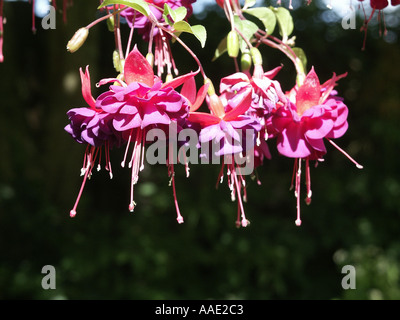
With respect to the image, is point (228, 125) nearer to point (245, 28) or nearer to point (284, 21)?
point (245, 28)

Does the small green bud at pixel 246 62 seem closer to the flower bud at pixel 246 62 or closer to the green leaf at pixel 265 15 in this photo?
the flower bud at pixel 246 62

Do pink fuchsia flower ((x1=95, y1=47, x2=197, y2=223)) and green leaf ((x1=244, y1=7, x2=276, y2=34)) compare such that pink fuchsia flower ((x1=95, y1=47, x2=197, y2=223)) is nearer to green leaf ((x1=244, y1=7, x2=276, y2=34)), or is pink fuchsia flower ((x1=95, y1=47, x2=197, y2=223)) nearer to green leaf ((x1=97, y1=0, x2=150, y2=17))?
green leaf ((x1=97, y1=0, x2=150, y2=17))

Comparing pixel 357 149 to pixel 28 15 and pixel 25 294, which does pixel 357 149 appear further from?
pixel 28 15

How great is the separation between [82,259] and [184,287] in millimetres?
482

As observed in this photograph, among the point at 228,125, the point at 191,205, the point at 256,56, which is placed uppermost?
the point at 256,56

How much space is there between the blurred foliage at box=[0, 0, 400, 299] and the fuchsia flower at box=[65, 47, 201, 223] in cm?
159

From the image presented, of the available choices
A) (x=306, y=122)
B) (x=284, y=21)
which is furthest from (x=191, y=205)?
(x=306, y=122)

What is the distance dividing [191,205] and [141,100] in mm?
1900

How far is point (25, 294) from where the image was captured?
2.00m

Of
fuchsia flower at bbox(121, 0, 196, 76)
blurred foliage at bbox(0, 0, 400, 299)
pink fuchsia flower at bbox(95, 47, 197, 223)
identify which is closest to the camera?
pink fuchsia flower at bbox(95, 47, 197, 223)

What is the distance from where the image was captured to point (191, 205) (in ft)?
7.81

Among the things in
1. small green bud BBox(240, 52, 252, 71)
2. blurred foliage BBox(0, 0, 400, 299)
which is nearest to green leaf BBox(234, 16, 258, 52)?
small green bud BBox(240, 52, 252, 71)

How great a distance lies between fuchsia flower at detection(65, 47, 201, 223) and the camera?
50 cm

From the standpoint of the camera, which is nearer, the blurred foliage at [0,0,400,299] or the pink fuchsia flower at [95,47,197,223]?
the pink fuchsia flower at [95,47,197,223]
